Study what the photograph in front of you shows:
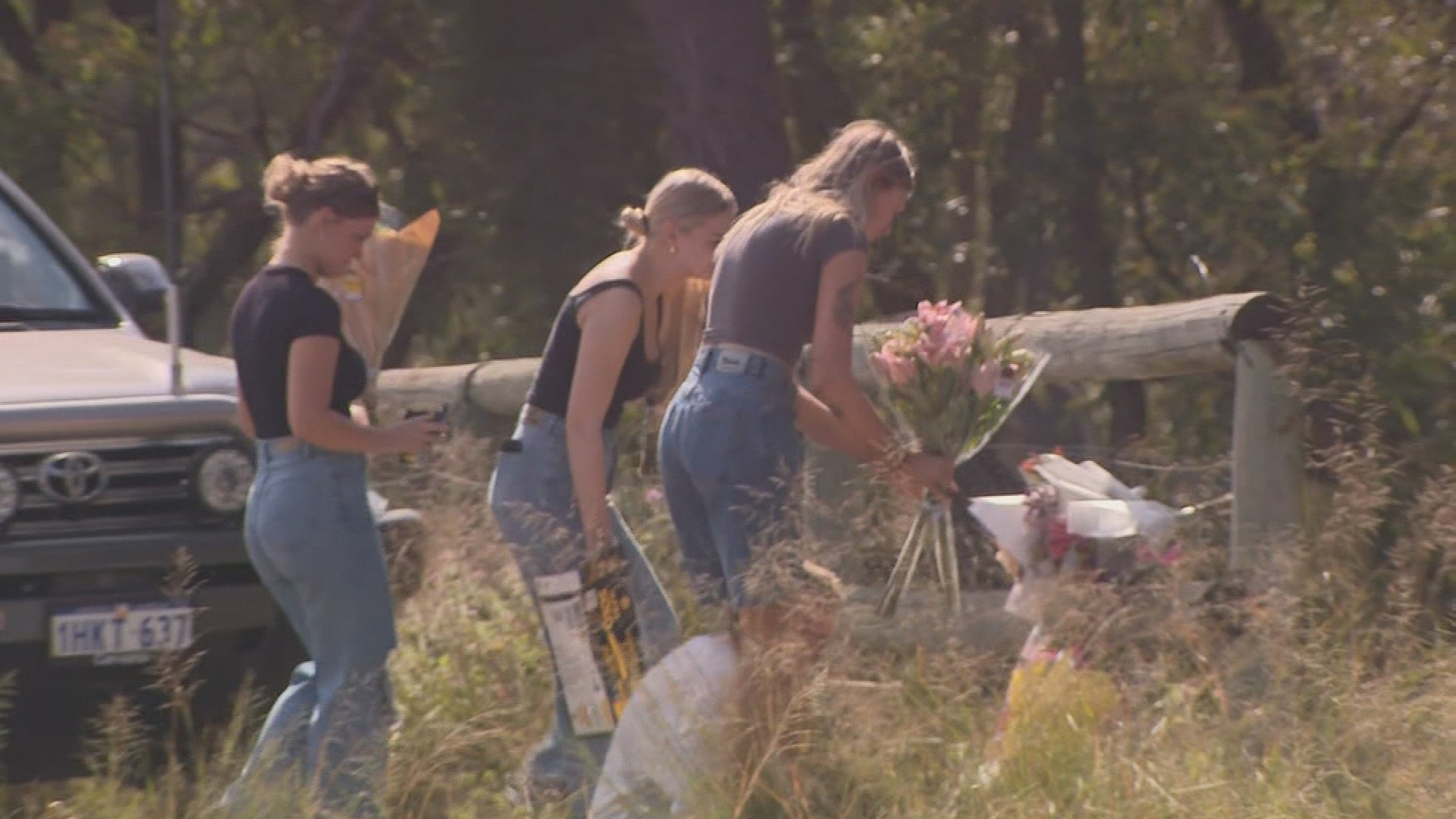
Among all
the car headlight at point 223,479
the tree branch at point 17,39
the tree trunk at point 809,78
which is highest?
the tree branch at point 17,39

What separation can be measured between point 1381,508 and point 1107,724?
1708 mm

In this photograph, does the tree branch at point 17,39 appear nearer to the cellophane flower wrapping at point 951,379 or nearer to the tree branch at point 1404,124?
the tree branch at point 1404,124

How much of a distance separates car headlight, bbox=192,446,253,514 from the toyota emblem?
24cm

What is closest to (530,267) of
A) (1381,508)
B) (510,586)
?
(510,586)

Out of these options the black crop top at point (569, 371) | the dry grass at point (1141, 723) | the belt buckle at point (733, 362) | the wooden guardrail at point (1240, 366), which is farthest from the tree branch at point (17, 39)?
the belt buckle at point (733, 362)

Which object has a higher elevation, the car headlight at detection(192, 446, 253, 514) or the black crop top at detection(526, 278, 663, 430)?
the black crop top at detection(526, 278, 663, 430)

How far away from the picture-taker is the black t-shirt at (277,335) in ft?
16.9

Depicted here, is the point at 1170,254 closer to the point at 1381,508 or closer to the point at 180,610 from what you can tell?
the point at 1381,508

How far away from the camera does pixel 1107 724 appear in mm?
5426

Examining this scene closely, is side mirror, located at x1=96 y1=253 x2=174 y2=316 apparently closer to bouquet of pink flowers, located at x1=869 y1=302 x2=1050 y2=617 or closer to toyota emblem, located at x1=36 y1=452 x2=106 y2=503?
toyota emblem, located at x1=36 y1=452 x2=106 y2=503

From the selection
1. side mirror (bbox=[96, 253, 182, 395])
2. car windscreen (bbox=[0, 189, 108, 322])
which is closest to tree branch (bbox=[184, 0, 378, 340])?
car windscreen (bbox=[0, 189, 108, 322])

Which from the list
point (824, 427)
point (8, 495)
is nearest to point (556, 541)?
point (824, 427)

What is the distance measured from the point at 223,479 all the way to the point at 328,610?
0.83 meters

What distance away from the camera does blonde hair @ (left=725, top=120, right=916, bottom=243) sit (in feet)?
17.5
